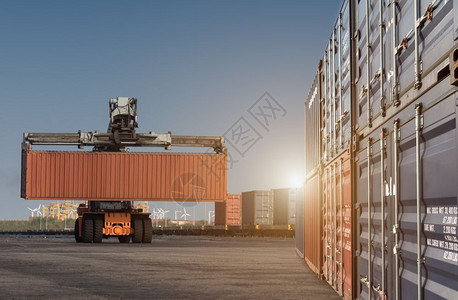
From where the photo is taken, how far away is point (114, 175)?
30641 mm

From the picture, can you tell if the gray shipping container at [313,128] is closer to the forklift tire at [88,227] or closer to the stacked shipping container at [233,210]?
the forklift tire at [88,227]

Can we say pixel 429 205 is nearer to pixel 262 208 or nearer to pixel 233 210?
pixel 262 208

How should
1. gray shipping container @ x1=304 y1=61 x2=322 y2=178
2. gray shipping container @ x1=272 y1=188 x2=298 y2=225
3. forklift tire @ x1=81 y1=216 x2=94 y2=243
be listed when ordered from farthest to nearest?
gray shipping container @ x1=272 y1=188 x2=298 y2=225, forklift tire @ x1=81 y1=216 x2=94 y2=243, gray shipping container @ x1=304 y1=61 x2=322 y2=178

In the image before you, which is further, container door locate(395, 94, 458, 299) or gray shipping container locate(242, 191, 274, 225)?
gray shipping container locate(242, 191, 274, 225)

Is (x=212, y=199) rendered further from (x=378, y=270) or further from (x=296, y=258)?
(x=378, y=270)

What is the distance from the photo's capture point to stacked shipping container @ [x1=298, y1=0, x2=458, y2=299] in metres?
4.21

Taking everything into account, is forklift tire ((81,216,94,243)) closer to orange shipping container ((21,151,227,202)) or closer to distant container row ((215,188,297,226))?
orange shipping container ((21,151,227,202))

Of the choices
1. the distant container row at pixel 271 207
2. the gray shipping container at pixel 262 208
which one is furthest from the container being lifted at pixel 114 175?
the gray shipping container at pixel 262 208

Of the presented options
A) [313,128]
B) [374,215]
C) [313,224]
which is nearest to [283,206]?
[313,128]

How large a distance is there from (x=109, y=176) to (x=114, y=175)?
25 centimetres

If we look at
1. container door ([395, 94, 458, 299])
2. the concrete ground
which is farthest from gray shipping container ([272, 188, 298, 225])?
container door ([395, 94, 458, 299])

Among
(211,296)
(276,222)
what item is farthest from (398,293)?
(276,222)

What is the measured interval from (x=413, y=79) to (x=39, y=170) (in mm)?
27851

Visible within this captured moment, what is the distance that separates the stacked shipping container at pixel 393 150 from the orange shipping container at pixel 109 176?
21396 millimetres
